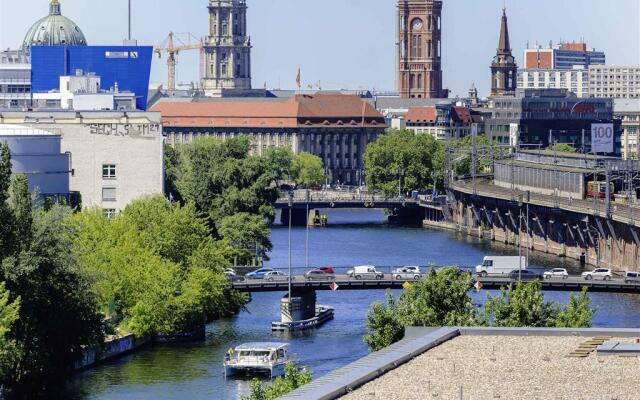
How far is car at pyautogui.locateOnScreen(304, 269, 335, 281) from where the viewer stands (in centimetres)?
8681

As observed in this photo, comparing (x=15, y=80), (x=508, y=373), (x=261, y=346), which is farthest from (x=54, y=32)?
(x=508, y=373)

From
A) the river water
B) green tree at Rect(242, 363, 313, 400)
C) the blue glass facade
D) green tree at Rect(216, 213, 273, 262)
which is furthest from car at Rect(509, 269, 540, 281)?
the blue glass facade

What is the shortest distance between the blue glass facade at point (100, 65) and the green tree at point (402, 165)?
35009mm

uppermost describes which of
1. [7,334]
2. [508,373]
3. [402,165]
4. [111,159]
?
[111,159]

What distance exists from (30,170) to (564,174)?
59.1m

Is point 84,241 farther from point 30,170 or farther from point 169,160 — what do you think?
point 169,160

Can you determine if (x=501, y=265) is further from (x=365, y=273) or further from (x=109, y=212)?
(x=109, y=212)

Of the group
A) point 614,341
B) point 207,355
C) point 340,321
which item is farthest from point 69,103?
point 614,341

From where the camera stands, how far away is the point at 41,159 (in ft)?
292

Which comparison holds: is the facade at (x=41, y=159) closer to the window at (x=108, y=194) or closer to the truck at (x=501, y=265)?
the window at (x=108, y=194)

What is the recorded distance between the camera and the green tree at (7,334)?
55688 millimetres

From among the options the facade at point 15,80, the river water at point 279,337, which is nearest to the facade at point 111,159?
the river water at point 279,337

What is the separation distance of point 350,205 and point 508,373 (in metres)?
130

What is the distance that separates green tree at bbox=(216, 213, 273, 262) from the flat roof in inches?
2543
